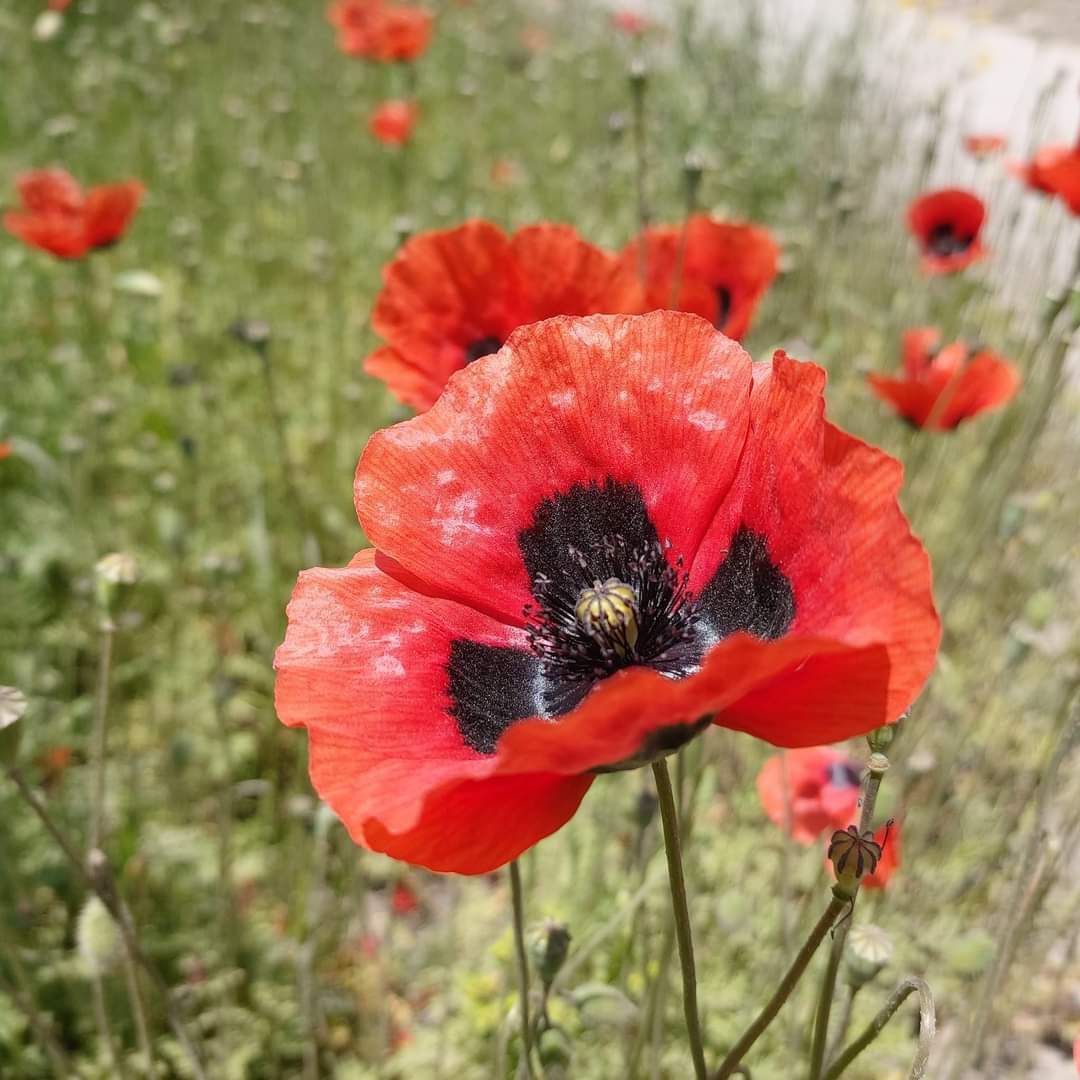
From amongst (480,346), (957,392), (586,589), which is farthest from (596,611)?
(957,392)

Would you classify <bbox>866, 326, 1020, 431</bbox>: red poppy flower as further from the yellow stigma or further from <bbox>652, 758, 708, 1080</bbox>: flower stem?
<bbox>652, 758, 708, 1080</bbox>: flower stem

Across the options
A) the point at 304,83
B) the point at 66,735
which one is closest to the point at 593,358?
the point at 66,735

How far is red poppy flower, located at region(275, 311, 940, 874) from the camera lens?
800mm

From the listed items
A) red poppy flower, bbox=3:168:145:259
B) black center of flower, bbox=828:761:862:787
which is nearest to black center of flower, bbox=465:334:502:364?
black center of flower, bbox=828:761:862:787

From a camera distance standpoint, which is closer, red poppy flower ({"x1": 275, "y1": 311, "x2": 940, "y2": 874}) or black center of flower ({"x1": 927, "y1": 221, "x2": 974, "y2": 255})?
red poppy flower ({"x1": 275, "y1": 311, "x2": 940, "y2": 874})

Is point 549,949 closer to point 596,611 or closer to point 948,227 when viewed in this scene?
Answer: point 596,611

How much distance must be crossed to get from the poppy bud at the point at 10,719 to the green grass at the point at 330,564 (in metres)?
0.72

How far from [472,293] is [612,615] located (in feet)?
3.11

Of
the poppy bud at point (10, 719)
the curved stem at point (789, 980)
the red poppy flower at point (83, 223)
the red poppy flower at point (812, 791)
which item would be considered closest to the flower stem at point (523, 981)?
the curved stem at point (789, 980)

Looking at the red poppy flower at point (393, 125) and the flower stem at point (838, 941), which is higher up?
the red poppy flower at point (393, 125)

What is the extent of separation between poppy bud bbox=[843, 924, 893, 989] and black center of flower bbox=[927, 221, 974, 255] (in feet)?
10.2

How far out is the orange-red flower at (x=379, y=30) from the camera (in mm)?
4645

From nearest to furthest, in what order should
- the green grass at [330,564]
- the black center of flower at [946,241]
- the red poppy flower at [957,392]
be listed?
1. the green grass at [330,564]
2. the red poppy flower at [957,392]
3. the black center of flower at [946,241]

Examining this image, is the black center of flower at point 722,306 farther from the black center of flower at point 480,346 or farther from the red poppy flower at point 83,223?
the red poppy flower at point 83,223
